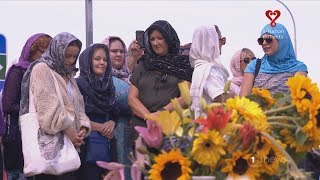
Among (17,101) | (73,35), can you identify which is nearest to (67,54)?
(73,35)

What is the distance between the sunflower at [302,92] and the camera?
2633mm

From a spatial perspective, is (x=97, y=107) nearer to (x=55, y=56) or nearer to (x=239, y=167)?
(x=55, y=56)

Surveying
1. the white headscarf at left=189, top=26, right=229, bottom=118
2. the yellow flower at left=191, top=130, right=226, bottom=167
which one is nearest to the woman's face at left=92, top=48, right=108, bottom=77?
the white headscarf at left=189, top=26, right=229, bottom=118

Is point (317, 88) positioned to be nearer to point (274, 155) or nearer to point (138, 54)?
point (274, 155)

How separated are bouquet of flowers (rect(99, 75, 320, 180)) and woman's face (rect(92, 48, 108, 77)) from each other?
141 inches

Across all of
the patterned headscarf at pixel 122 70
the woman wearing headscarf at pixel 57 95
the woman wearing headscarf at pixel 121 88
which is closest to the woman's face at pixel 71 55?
the woman wearing headscarf at pixel 57 95

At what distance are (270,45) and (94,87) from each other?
163 centimetres

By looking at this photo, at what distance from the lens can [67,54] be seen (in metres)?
5.71

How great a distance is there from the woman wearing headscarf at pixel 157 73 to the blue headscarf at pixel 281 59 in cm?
61

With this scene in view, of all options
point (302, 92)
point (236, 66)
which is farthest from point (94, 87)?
point (302, 92)

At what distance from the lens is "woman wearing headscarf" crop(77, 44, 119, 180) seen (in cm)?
591

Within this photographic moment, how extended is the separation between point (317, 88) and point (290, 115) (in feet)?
0.51

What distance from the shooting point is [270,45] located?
218 inches

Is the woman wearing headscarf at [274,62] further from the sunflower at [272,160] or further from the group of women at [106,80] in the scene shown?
the sunflower at [272,160]
